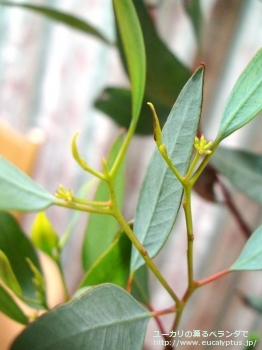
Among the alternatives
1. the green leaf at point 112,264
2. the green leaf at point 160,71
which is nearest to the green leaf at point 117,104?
the green leaf at point 160,71

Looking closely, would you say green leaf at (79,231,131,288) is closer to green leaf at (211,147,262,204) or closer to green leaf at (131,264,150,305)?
green leaf at (131,264,150,305)

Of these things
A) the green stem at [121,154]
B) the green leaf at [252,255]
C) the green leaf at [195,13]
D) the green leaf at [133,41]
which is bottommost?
the green leaf at [252,255]

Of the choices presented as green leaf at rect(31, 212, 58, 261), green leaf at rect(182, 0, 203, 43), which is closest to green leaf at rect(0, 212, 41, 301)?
green leaf at rect(31, 212, 58, 261)

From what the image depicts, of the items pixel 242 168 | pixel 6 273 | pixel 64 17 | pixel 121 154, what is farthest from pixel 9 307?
pixel 64 17

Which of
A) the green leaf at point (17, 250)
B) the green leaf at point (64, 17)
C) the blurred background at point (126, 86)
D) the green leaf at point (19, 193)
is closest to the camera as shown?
the green leaf at point (19, 193)

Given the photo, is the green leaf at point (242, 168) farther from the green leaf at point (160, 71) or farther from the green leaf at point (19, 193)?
the green leaf at point (19, 193)

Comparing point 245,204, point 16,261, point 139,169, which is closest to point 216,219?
point 245,204

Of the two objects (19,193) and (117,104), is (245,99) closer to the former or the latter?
(19,193)
